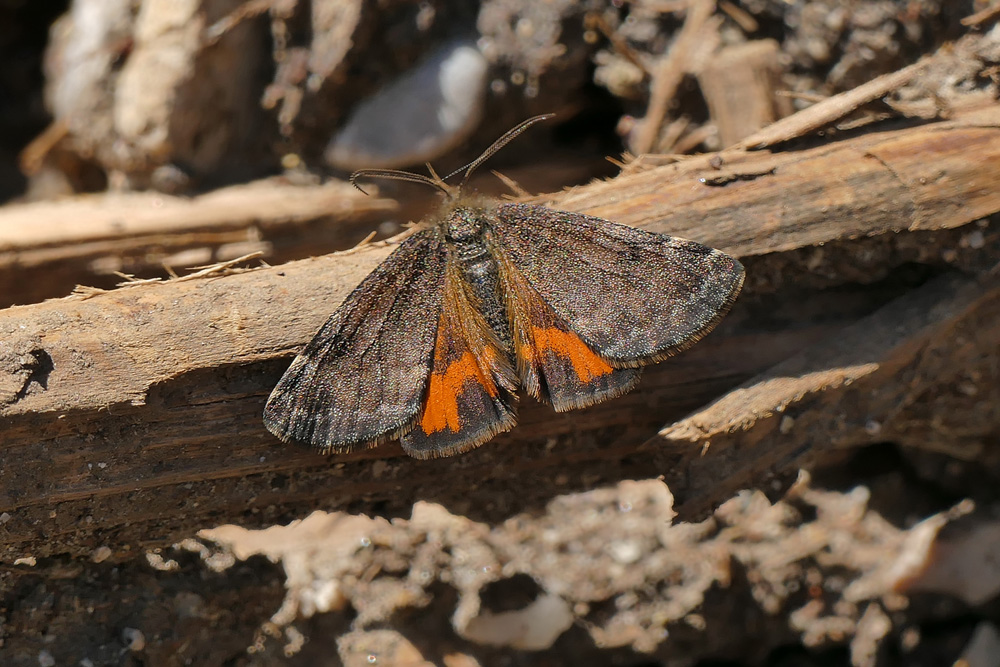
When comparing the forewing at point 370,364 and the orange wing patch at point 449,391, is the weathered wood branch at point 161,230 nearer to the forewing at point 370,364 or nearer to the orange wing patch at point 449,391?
the forewing at point 370,364

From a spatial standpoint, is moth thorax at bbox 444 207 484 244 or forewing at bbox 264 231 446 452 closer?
forewing at bbox 264 231 446 452

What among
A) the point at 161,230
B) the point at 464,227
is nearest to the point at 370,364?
the point at 464,227

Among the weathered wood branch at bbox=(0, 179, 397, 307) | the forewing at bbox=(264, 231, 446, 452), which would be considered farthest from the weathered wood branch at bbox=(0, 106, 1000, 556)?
the weathered wood branch at bbox=(0, 179, 397, 307)

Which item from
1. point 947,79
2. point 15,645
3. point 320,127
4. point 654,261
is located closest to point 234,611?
point 15,645

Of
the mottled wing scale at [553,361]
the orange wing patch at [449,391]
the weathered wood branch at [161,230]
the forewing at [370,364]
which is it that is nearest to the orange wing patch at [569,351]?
the mottled wing scale at [553,361]

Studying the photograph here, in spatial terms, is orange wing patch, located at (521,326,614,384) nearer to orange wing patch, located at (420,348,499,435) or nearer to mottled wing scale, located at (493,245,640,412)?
mottled wing scale, located at (493,245,640,412)

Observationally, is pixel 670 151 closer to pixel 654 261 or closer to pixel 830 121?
pixel 830 121

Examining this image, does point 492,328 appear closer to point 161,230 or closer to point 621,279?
point 621,279
